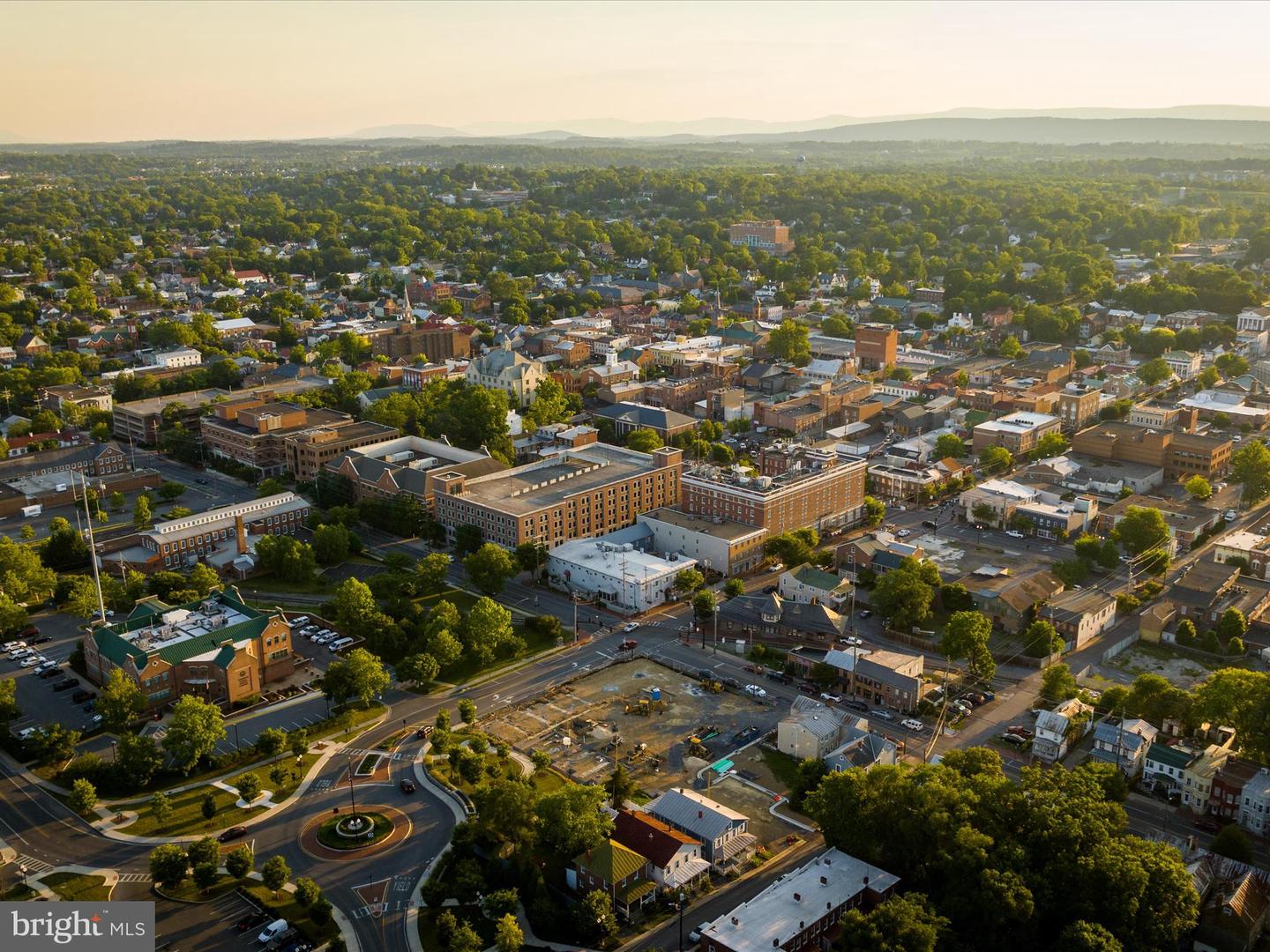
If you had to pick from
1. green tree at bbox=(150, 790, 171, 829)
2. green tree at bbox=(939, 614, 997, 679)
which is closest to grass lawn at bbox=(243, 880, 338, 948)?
green tree at bbox=(150, 790, 171, 829)

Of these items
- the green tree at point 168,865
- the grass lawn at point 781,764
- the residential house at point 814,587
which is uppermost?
the green tree at point 168,865

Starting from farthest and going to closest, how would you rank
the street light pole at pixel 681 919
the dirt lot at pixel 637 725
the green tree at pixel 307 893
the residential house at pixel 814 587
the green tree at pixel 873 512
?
1. the green tree at pixel 873 512
2. the residential house at pixel 814 587
3. the dirt lot at pixel 637 725
4. the green tree at pixel 307 893
5. the street light pole at pixel 681 919

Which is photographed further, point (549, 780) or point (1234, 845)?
point (549, 780)

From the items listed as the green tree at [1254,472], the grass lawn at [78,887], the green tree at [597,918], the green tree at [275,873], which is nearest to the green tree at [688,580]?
the green tree at [597,918]

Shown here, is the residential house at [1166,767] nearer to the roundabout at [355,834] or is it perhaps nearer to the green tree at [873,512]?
the roundabout at [355,834]

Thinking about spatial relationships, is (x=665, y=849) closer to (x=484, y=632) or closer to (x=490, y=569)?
(x=484, y=632)

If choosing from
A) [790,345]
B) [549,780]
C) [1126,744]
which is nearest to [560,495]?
[549,780]

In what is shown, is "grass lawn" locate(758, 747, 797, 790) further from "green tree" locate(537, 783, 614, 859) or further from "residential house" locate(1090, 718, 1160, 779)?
"residential house" locate(1090, 718, 1160, 779)
